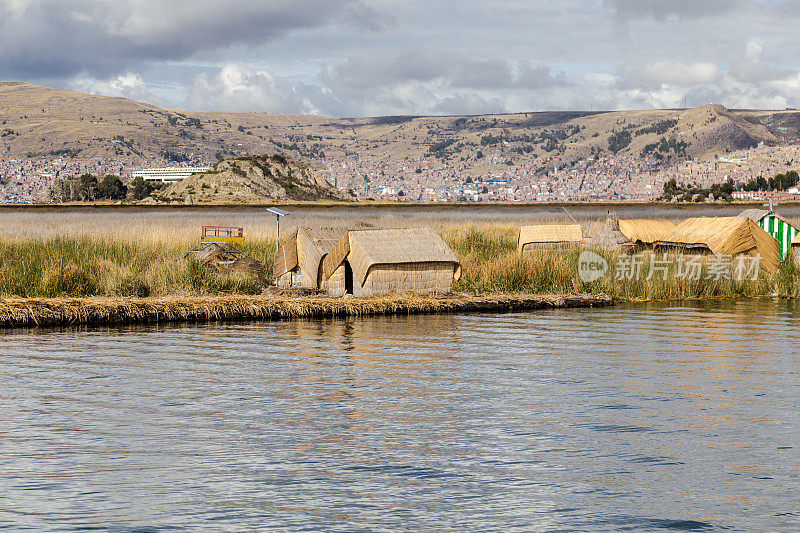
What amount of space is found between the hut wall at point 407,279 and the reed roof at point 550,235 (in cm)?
798

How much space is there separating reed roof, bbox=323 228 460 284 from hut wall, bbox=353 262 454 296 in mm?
176

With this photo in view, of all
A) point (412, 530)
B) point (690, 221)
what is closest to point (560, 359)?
point (412, 530)

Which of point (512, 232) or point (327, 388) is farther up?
point (512, 232)

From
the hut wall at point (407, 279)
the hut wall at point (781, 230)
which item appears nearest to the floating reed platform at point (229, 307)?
the hut wall at point (407, 279)

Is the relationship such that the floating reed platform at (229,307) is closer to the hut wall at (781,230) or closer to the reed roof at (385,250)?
the reed roof at (385,250)

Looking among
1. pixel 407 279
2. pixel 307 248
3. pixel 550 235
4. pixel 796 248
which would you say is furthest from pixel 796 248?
pixel 307 248

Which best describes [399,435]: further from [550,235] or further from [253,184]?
[253,184]

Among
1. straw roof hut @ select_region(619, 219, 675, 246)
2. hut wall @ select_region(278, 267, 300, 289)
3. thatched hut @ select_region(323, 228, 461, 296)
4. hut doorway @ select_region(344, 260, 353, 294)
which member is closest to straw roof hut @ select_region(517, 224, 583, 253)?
straw roof hut @ select_region(619, 219, 675, 246)

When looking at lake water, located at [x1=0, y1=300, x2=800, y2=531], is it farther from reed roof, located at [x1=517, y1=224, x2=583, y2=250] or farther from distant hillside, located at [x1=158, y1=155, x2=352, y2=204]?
distant hillside, located at [x1=158, y1=155, x2=352, y2=204]

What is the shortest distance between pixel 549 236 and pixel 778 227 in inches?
310

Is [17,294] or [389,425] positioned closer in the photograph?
[389,425]

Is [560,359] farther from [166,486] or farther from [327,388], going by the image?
[166,486]

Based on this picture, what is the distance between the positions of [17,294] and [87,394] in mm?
11038

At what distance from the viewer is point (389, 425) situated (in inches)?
375
